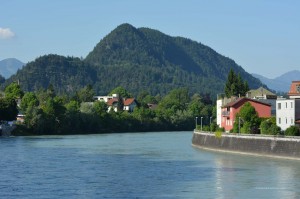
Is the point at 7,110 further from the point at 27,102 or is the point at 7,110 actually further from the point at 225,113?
the point at 225,113

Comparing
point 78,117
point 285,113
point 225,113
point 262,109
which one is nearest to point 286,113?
point 285,113

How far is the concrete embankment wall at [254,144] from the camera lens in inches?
2675

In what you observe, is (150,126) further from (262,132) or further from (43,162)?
(43,162)

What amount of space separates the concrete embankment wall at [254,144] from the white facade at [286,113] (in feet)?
20.4

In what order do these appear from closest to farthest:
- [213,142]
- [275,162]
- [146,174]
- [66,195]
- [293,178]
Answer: [66,195]
[293,178]
[146,174]
[275,162]
[213,142]

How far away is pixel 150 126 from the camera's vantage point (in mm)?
176375

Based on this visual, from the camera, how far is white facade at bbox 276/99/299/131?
82.1m

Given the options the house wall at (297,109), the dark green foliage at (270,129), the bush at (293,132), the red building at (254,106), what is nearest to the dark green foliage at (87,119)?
the red building at (254,106)

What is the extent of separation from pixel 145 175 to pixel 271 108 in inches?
2150

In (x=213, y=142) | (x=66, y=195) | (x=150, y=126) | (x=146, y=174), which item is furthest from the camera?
(x=150, y=126)

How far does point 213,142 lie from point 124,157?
757 inches

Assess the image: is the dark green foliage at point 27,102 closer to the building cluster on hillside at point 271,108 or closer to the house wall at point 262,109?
the building cluster on hillside at point 271,108

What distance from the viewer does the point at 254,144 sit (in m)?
76.4

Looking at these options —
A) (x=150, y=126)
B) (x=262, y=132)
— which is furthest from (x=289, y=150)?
(x=150, y=126)
